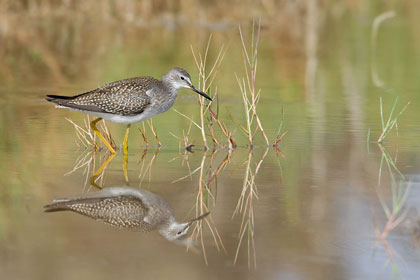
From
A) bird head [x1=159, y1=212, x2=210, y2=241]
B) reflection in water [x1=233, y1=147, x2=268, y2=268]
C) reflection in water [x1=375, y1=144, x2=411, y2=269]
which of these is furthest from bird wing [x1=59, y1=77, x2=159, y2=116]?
bird head [x1=159, y1=212, x2=210, y2=241]

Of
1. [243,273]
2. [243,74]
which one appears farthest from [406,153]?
[243,74]

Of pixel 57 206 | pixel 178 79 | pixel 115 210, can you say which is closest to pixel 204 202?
pixel 115 210

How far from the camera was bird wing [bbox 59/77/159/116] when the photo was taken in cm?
794

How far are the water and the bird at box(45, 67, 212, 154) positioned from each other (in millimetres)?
360

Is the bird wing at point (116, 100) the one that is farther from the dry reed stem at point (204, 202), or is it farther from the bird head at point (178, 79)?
the dry reed stem at point (204, 202)

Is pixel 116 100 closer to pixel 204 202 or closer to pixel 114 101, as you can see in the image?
pixel 114 101

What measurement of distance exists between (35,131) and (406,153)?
386 cm

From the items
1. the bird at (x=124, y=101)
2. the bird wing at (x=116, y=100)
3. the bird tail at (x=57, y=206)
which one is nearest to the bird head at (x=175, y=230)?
the bird tail at (x=57, y=206)

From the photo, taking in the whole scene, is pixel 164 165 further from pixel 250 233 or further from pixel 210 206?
pixel 250 233

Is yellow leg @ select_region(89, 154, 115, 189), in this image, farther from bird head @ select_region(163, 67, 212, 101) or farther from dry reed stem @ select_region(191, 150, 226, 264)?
bird head @ select_region(163, 67, 212, 101)

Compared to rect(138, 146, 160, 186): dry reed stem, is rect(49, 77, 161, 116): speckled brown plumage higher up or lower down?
higher up

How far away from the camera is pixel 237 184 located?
6.83m

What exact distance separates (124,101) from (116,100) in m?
0.09

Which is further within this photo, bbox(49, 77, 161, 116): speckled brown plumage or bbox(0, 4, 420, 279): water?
bbox(49, 77, 161, 116): speckled brown plumage
